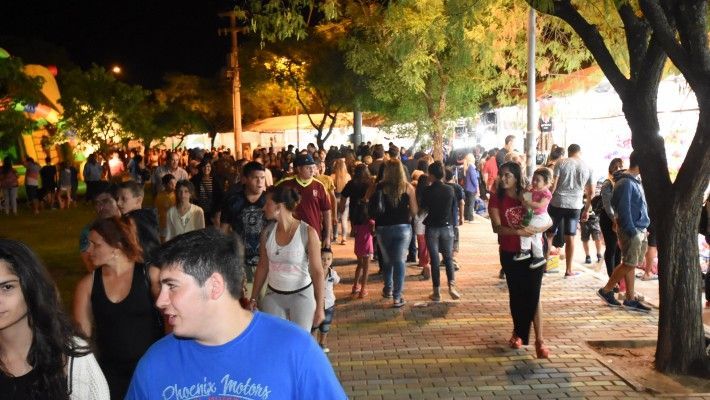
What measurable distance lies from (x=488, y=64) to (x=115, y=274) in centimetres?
1441

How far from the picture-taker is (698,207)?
662 centimetres

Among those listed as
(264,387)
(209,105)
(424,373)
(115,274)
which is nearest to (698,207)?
(424,373)

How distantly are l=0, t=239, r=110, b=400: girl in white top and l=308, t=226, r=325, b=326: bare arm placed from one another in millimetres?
2943

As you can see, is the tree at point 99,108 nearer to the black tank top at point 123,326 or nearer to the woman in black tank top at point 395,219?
the woman in black tank top at point 395,219

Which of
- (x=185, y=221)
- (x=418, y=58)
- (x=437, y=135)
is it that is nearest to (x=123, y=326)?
(x=185, y=221)

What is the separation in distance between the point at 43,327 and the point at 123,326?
133cm

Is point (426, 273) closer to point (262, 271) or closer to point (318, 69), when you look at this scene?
point (262, 271)

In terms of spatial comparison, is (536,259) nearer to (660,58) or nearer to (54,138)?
(660,58)

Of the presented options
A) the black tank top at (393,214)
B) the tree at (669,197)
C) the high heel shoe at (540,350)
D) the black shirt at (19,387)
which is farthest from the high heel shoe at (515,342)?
the black shirt at (19,387)

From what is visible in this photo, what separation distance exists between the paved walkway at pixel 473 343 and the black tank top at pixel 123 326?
106 inches

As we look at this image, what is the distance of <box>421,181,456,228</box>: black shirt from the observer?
31.9 feet

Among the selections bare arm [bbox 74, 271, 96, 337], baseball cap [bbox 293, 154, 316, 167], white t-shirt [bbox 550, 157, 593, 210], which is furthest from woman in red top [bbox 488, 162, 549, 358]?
bare arm [bbox 74, 271, 96, 337]

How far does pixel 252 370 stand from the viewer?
2330mm

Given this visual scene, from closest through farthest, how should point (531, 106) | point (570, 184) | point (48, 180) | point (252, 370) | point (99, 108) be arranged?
point (252, 370) < point (570, 184) < point (531, 106) < point (48, 180) < point (99, 108)
